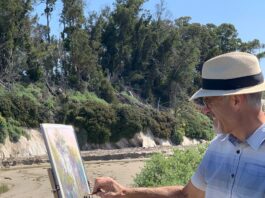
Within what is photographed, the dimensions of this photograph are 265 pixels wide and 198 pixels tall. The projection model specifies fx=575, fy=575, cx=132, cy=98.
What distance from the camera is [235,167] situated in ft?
9.19

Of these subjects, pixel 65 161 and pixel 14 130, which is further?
pixel 14 130

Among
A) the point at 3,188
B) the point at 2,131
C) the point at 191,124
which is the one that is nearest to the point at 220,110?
the point at 3,188

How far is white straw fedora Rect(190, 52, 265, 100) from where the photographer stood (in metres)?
→ 2.75

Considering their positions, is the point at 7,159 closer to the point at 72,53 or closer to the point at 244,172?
the point at 72,53

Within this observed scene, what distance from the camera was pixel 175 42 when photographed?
64.2 m

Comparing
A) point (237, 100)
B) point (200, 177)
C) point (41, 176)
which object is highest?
point (237, 100)

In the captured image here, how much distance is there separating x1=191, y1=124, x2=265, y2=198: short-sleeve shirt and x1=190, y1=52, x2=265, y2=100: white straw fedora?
213 mm

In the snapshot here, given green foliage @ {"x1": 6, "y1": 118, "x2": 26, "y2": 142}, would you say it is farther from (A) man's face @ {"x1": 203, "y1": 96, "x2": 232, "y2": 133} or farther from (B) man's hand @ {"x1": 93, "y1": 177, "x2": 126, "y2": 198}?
(A) man's face @ {"x1": 203, "y1": 96, "x2": 232, "y2": 133}

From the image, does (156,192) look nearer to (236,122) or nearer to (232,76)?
(236,122)

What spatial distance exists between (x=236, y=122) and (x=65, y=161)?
1370 millimetres

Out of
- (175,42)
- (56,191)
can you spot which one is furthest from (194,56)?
(56,191)

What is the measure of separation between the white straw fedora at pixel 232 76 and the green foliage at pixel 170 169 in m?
7.07

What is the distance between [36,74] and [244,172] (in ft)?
142

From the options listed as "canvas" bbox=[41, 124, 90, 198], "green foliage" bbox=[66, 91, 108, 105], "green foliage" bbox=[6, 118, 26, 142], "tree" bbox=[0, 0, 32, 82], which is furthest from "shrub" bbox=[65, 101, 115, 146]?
"canvas" bbox=[41, 124, 90, 198]
